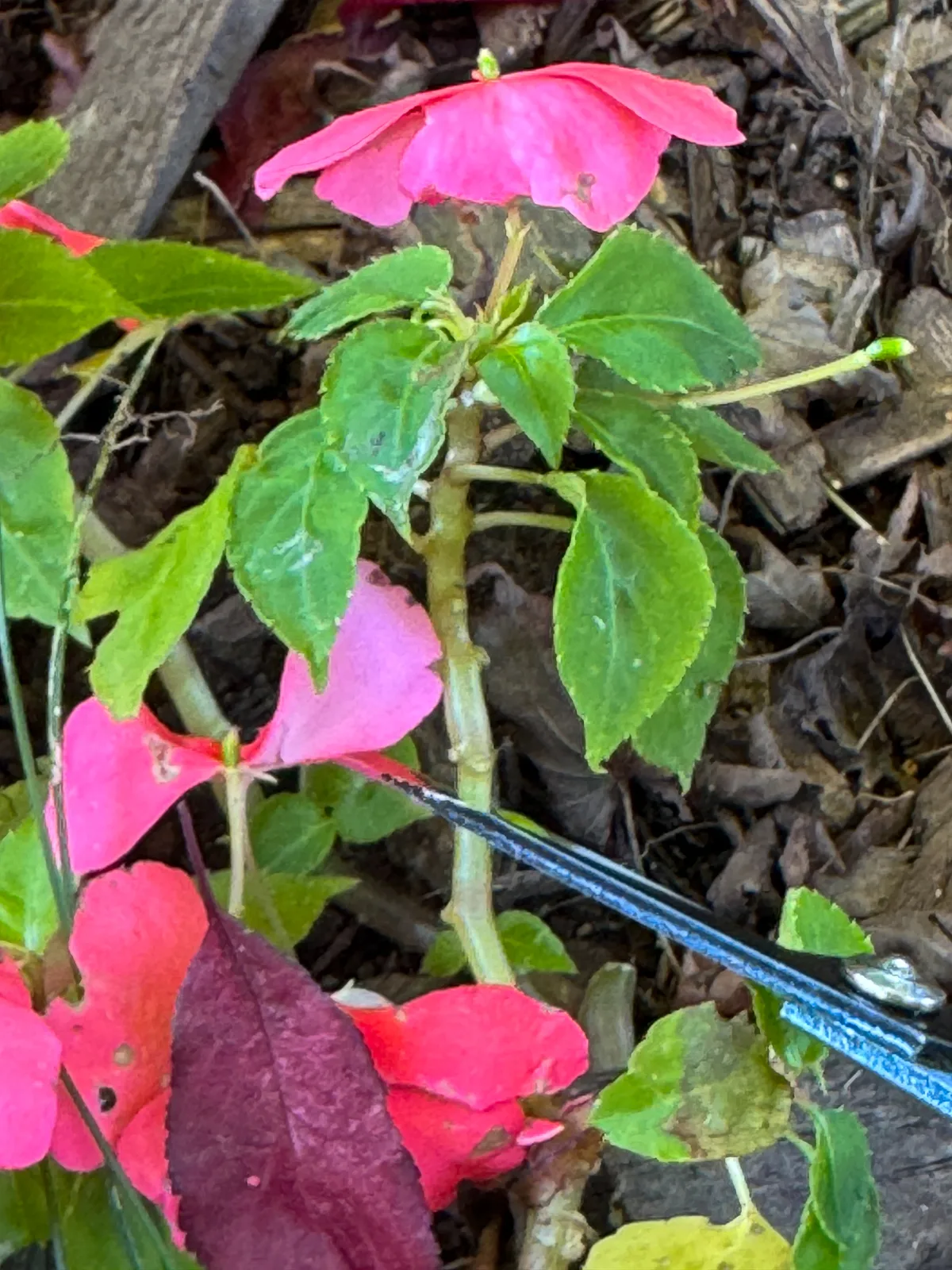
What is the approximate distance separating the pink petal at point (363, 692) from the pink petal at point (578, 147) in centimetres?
21

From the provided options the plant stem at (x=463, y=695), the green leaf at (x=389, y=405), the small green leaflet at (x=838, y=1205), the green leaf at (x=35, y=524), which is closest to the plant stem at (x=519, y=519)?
the plant stem at (x=463, y=695)

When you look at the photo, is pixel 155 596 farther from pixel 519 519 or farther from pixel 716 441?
pixel 716 441

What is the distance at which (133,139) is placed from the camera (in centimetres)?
89

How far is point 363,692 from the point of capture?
→ 2.02 feet

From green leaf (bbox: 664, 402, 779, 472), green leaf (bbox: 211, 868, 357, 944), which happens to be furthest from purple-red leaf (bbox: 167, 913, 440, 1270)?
green leaf (bbox: 664, 402, 779, 472)

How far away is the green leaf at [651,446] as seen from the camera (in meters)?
0.63

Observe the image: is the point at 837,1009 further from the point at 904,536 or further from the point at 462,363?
the point at 904,536

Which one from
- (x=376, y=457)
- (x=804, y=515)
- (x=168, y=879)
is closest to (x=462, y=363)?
(x=376, y=457)

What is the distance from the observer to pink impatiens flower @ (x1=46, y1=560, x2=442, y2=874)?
23.9 inches

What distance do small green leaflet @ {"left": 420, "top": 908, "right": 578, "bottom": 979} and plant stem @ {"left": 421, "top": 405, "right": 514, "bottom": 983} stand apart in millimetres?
51

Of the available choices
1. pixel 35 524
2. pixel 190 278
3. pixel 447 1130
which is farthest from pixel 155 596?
pixel 447 1130

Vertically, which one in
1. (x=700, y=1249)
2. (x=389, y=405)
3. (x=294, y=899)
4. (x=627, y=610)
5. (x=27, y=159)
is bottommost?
(x=700, y=1249)

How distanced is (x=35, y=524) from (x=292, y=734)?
16 cm

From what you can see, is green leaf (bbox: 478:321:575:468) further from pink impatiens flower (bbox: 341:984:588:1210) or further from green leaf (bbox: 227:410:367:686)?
pink impatiens flower (bbox: 341:984:588:1210)
